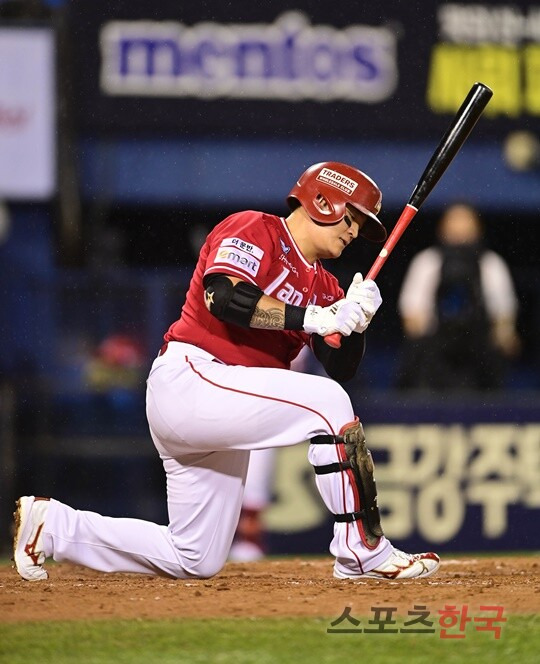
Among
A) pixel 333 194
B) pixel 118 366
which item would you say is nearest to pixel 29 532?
pixel 333 194

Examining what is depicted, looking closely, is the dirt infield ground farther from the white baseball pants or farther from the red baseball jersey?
the red baseball jersey

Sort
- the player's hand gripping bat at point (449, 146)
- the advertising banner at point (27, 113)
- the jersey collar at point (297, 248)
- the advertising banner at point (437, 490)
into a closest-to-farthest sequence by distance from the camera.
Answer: the jersey collar at point (297, 248), the player's hand gripping bat at point (449, 146), the advertising banner at point (437, 490), the advertising banner at point (27, 113)

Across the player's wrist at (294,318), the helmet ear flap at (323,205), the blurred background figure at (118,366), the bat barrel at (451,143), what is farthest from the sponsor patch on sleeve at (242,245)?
the blurred background figure at (118,366)

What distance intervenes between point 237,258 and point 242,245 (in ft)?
0.20

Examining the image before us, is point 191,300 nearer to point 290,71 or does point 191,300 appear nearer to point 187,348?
point 187,348

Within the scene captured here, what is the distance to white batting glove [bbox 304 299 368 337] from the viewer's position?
4867 mm

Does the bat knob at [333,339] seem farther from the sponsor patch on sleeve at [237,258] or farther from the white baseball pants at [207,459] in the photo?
the sponsor patch on sleeve at [237,258]

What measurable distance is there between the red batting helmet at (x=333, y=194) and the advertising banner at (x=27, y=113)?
5520 millimetres

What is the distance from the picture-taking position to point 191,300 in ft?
17.1

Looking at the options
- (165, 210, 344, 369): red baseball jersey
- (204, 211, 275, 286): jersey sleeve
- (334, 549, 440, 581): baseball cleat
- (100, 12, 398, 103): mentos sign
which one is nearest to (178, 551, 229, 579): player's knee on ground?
(334, 549, 440, 581): baseball cleat

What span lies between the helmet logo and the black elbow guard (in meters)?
0.60

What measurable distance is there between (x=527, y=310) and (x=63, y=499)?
3.80 meters

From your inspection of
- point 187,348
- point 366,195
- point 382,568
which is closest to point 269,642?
point 382,568

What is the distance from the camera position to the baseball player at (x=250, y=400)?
4.89 meters
